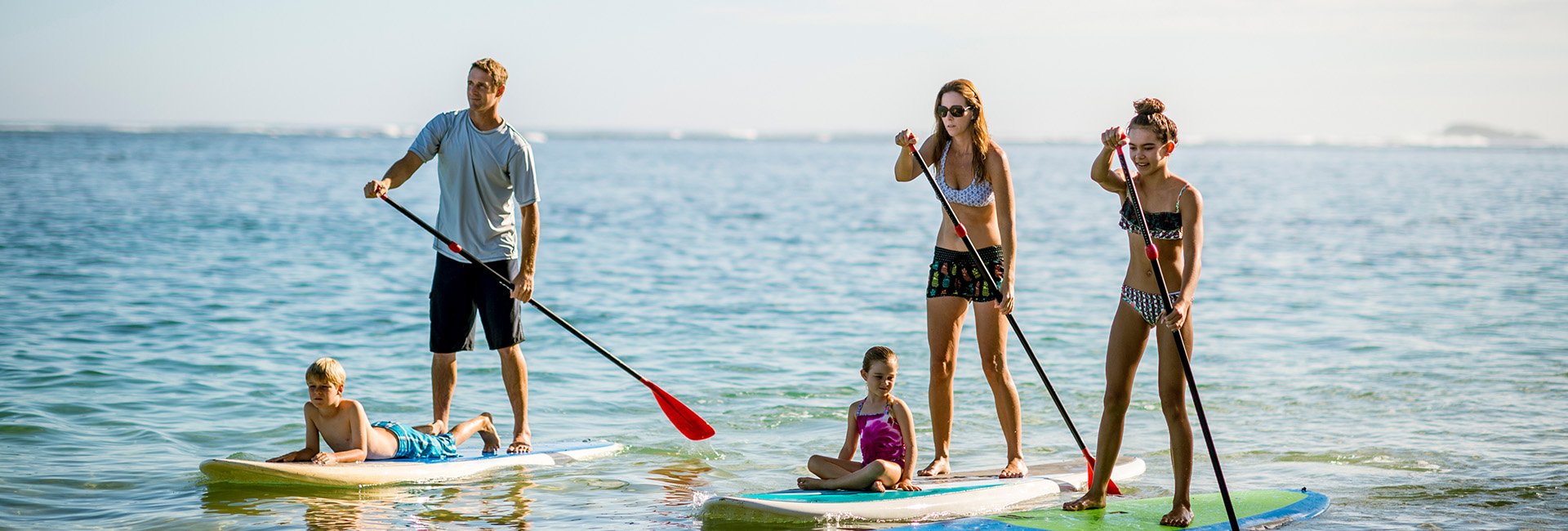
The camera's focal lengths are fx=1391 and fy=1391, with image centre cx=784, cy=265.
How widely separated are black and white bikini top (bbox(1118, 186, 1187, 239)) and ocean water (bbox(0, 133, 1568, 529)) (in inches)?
59.9

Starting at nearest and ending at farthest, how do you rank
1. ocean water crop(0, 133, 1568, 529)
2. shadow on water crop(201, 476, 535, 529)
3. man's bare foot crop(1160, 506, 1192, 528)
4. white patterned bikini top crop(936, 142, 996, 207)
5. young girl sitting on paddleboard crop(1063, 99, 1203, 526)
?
young girl sitting on paddleboard crop(1063, 99, 1203, 526), man's bare foot crop(1160, 506, 1192, 528), shadow on water crop(201, 476, 535, 529), white patterned bikini top crop(936, 142, 996, 207), ocean water crop(0, 133, 1568, 529)

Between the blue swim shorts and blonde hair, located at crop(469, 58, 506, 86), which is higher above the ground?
blonde hair, located at crop(469, 58, 506, 86)

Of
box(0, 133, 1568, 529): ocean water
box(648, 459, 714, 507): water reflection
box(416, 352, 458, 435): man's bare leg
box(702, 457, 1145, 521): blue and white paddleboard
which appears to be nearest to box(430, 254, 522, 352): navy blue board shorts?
box(416, 352, 458, 435): man's bare leg

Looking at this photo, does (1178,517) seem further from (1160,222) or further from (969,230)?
(969,230)

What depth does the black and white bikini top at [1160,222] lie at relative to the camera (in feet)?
16.8

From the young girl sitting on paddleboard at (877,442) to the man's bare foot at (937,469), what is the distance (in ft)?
1.29

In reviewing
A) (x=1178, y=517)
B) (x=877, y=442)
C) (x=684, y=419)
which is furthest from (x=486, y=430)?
(x=1178, y=517)

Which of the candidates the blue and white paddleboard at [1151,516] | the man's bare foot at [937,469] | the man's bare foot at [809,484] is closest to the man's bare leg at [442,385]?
the man's bare foot at [809,484]

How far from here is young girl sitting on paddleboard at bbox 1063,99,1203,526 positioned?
5014 mm

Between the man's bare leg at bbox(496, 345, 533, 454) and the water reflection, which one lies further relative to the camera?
the man's bare leg at bbox(496, 345, 533, 454)

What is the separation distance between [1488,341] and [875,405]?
8.15 metres

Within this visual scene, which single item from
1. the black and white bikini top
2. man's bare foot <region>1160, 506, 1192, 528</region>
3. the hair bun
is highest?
the hair bun

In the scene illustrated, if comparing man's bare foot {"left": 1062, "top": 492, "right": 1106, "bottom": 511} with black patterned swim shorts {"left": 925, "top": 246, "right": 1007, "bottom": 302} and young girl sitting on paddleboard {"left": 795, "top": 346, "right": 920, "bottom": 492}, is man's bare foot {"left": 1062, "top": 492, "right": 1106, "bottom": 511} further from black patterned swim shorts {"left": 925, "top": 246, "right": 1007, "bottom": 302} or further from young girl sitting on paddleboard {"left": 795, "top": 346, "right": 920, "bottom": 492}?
black patterned swim shorts {"left": 925, "top": 246, "right": 1007, "bottom": 302}

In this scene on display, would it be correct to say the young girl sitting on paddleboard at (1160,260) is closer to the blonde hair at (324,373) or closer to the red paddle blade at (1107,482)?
the red paddle blade at (1107,482)
